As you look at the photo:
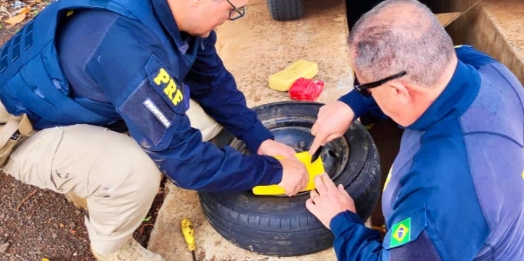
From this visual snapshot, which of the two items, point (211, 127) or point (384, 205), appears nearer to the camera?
point (384, 205)

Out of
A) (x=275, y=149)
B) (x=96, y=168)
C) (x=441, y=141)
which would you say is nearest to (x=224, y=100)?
(x=275, y=149)

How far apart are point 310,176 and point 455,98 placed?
942 mm

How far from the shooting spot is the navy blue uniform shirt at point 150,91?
1993 millimetres

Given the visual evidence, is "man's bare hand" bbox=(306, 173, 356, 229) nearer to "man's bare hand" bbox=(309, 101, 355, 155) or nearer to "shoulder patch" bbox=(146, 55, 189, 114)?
"man's bare hand" bbox=(309, 101, 355, 155)

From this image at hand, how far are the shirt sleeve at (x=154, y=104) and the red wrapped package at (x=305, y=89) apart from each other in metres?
1.24

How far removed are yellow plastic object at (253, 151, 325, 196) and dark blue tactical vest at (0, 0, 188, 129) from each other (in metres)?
0.70

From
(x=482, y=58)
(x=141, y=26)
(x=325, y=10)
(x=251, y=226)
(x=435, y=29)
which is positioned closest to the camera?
(x=435, y=29)

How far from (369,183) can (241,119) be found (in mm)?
700

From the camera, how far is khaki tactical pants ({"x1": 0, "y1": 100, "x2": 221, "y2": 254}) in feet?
7.50

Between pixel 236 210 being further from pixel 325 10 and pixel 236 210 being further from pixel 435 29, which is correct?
pixel 325 10

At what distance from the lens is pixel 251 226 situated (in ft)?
8.23

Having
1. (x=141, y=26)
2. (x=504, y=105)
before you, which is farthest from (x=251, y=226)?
(x=504, y=105)

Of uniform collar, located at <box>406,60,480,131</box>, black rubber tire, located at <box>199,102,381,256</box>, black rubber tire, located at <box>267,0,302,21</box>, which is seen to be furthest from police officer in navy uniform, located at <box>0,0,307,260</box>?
black rubber tire, located at <box>267,0,302,21</box>

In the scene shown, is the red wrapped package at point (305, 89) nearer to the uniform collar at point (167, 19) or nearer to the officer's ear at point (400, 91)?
the uniform collar at point (167, 19)
